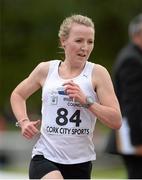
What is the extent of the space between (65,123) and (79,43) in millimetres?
560

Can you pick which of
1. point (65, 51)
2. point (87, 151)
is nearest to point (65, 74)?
point (65, 51)

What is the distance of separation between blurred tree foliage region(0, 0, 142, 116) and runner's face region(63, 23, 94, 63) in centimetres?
2220

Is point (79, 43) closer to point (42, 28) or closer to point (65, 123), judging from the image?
point (65, 123)

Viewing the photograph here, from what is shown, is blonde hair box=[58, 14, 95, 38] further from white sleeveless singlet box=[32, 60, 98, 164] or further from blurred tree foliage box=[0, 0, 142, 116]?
blurred tree foliage box=[0, 0, 142, 116]

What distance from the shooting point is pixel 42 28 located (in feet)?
104

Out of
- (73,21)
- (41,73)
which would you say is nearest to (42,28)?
(41,73)

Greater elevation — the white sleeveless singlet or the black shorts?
the white sleeveless singlet

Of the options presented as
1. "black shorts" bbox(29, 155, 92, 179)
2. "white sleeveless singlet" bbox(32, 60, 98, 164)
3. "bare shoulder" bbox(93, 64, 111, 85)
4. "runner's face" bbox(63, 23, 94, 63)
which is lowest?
"black shorts" bbox(29, 155, 92, 179)

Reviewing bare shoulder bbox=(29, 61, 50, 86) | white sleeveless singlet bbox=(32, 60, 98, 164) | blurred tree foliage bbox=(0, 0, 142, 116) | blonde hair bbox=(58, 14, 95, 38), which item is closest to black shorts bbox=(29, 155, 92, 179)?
white sleeveless singlet bbox=(32, 60, 98, 164)

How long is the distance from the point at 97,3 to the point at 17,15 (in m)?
3.03

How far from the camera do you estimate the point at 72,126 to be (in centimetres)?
582

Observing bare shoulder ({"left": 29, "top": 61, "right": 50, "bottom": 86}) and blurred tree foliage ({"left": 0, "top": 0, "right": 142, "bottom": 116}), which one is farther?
blurred tree foliage ({"left": 0, "top": 0, "right": 142, "bottom": 116})

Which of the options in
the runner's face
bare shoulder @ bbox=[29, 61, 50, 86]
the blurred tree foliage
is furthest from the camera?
the blurred tree foliage

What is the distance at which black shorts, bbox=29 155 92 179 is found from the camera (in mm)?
5883
